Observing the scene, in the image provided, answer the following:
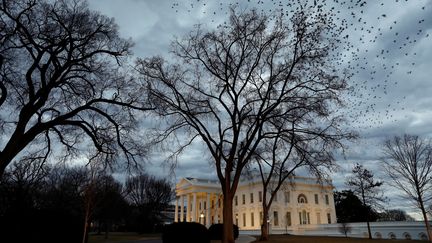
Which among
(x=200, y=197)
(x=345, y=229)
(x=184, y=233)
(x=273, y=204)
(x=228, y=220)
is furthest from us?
(x=200, y=197)

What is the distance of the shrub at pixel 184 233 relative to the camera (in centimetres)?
→ 1978

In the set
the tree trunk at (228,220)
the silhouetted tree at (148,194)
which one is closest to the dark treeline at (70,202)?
the silhouetted tree at (148,194)

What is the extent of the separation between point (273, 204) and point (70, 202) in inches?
1430

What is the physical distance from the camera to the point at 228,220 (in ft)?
64.2

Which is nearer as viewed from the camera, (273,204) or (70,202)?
(70,202)

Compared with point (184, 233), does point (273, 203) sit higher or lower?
higher

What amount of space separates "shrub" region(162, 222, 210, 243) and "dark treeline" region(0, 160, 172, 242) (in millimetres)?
5162

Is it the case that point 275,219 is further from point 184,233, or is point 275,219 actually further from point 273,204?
point 184,233

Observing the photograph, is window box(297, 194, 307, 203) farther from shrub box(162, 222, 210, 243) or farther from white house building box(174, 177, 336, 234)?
shrub box(162, 222, 210, 243)

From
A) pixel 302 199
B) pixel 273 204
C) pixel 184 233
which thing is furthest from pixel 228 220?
pixel 302 199

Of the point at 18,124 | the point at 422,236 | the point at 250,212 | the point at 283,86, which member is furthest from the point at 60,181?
the point at 422,236

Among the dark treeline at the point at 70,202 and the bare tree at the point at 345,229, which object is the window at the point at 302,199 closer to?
the bare tree at the point at 345,229

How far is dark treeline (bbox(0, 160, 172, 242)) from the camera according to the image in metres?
17.5

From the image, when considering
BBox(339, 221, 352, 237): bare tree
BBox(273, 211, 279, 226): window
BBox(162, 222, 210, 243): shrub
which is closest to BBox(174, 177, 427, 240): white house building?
BBox(273, 211, 279, 226): window
